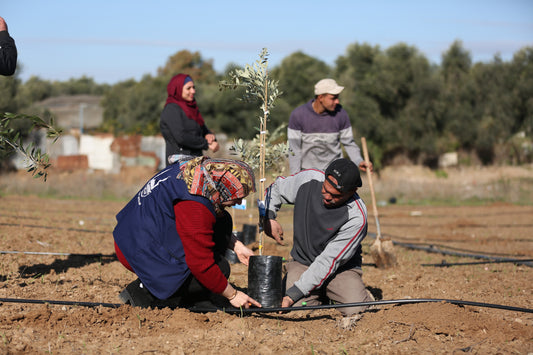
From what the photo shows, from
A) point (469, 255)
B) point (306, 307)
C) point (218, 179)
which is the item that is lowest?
point (469, 255)

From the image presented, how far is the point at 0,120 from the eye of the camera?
4.11 metres

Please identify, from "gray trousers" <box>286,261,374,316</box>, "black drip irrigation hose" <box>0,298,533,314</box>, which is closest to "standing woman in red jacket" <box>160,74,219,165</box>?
"gray trousers" <box>286,261,374,316</box>

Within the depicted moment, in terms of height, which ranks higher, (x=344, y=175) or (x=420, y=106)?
(x=420, y=106)

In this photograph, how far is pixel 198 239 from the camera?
3.36 meters

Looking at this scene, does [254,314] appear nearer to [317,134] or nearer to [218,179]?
[218,179]

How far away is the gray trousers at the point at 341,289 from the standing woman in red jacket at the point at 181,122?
2.11 m

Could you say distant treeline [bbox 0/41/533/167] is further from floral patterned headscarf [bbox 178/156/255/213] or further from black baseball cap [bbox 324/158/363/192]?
floral patterned headscarf [bbox 178/156/255/213]

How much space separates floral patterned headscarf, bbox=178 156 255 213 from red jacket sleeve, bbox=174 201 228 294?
0.11 meters

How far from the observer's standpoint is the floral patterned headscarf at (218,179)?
334 cm

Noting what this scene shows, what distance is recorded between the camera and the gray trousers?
4.20m

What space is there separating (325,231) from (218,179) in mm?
1145

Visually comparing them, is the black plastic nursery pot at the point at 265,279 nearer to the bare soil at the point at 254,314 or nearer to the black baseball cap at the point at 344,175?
the bare soil at the point at 254,314

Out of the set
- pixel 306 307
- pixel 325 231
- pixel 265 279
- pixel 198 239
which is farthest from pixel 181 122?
pixel 306 307

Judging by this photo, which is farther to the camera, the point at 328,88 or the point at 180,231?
the point at 328,88
